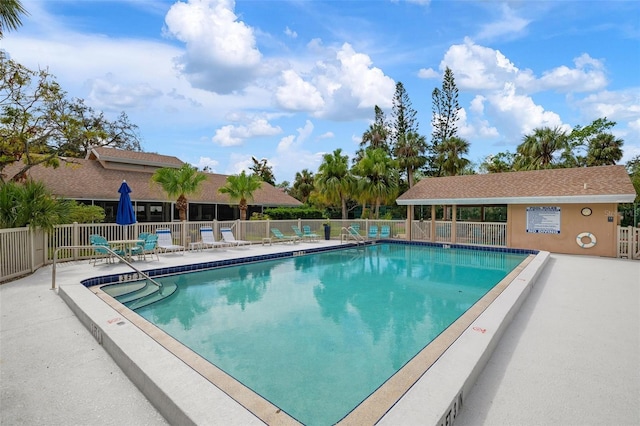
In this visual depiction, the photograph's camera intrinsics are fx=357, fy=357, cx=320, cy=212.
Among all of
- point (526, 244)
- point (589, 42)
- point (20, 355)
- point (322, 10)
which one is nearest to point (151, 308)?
point (20, 355)

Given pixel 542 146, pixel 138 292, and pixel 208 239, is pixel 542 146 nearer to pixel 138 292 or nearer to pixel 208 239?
pixel 208 239

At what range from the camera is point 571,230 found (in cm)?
1537

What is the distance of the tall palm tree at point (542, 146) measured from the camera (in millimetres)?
30344

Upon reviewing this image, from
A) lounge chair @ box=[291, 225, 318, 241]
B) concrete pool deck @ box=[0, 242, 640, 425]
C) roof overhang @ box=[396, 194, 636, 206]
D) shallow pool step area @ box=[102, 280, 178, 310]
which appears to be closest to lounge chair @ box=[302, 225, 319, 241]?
lounge chair @ box=[291, 225, 318, 241]

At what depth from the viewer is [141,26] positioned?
42.3 feet

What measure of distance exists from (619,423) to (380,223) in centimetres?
1883

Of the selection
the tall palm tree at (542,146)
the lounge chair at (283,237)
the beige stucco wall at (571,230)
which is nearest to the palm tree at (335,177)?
the lounge chair at (283,237)

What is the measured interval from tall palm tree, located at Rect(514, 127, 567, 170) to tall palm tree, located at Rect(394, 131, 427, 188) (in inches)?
350

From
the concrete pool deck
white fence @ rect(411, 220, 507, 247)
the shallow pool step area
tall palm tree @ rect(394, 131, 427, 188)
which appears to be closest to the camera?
the concrete pool deck

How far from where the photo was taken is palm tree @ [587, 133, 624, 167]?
1217 inches

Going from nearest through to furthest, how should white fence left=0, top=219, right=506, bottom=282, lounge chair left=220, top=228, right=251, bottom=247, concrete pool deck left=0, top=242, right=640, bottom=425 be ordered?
concrete pool deck left=0, top=242, right=640, bottom=425 < white fence left=0, top=219, right=506, bottom=282 < lounge chair left=220, top=228, right=251, bottom=247

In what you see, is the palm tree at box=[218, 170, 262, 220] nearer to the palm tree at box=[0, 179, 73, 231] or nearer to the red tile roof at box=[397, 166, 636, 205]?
the red tile roof at box=[397, 166, 636, 205]

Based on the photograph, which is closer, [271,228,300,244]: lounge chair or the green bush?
[271,228,300,244]: lounge chair

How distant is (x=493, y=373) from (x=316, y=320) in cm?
343
